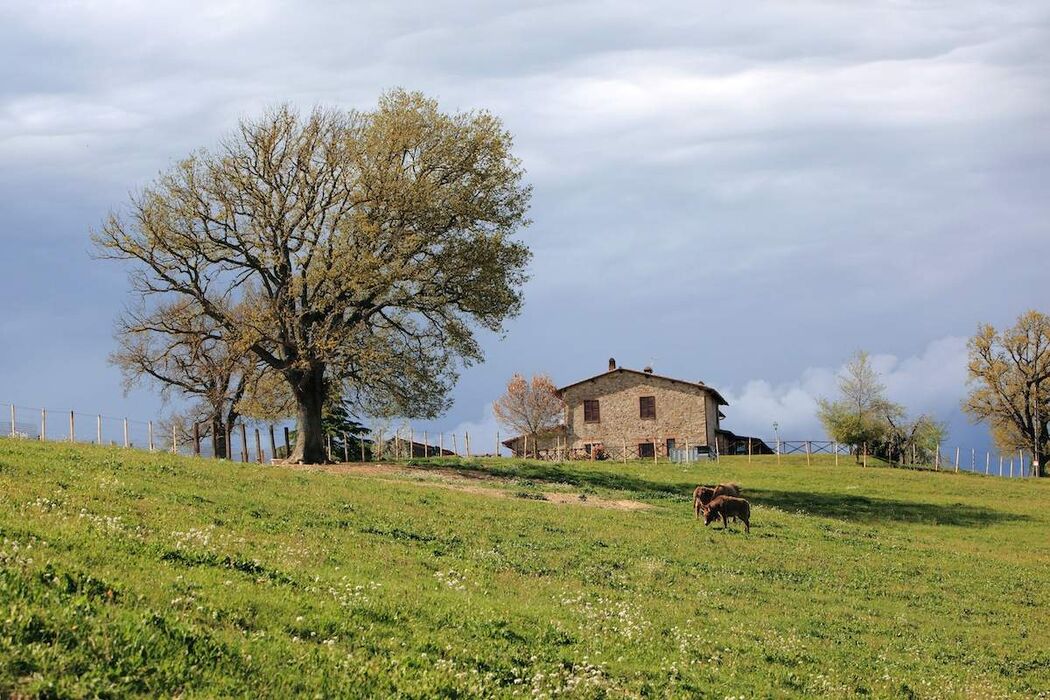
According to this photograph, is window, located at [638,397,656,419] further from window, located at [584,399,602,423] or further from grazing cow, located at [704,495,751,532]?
grazing cow, located at [704,495,751,532]

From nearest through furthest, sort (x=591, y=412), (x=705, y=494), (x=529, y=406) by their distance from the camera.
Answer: (x=705, y=494) < (x=591, y=412) < (x=529, y=406)

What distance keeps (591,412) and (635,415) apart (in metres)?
4.33

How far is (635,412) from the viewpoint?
9738 cm

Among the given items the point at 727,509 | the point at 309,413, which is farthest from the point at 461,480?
the point at 727,509

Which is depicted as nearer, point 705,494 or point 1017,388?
point 705,494

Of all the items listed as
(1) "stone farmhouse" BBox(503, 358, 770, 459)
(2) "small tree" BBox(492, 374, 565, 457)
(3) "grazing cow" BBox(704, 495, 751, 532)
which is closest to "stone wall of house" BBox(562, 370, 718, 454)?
(1) "stone farmhouse" BBox(503, 358, 770, 459)

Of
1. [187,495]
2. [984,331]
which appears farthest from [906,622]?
[984,331]

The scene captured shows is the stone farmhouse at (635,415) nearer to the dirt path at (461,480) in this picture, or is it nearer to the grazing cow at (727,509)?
the dirt path at (461,480)

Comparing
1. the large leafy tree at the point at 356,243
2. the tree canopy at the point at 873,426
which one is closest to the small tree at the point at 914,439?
the tree canopy at the point at 873,426

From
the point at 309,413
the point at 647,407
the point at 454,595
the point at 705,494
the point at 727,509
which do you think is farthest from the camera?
→ the point at 647,407

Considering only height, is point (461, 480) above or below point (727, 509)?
above

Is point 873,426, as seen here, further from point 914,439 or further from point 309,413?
point 309,413

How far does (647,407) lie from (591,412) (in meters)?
5.46

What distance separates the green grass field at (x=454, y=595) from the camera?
1316 cm
